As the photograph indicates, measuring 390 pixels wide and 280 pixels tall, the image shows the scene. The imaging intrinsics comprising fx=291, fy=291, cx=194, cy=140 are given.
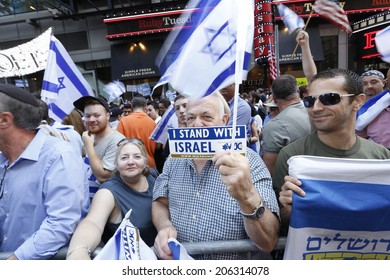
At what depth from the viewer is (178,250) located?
1540 mm

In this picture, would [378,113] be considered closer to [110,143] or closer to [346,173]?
[346,173]

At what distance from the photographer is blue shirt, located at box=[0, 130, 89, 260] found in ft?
5.64

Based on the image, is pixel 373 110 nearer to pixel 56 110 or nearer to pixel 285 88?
pixel 285 88

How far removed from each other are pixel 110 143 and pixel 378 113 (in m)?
2.60

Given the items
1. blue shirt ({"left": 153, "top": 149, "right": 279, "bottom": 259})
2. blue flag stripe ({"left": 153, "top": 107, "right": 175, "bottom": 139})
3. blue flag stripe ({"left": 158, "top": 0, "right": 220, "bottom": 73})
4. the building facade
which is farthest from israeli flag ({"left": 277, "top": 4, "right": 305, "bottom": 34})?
the building facade

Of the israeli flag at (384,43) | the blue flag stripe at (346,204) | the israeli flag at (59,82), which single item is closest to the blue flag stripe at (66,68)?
the israeli flag at (59,82)

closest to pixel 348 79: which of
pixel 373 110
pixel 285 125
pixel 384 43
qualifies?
pixel 384 43

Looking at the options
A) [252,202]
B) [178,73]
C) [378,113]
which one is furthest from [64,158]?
[378,113]

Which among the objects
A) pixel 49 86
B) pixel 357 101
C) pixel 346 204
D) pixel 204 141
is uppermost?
pixel 49 86

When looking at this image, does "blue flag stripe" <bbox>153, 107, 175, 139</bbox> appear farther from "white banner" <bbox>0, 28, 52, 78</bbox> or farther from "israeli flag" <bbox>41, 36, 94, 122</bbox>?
"white banner" <bbox>0, 28, 52, 78</bbox>

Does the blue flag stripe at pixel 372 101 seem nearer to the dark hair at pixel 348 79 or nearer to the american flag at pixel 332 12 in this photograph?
the american flag at pixel 332 12

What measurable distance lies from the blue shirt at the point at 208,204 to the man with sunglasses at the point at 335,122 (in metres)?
0.19

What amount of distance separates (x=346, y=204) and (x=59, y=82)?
3044mm

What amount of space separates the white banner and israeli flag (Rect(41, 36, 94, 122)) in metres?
5.57
